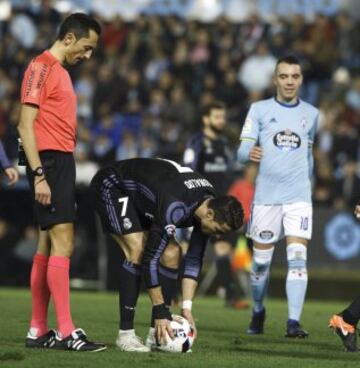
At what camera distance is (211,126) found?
617 inches

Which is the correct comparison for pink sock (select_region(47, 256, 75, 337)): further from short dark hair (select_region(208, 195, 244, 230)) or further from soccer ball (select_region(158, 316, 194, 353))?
short dark hair (select_region(208, 195, 244, 230))

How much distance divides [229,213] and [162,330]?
3.26ft

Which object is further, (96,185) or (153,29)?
(153,29)

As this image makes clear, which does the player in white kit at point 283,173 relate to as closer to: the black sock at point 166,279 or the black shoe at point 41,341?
the black sock at point 166,279

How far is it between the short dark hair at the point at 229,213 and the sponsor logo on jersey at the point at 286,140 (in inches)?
113

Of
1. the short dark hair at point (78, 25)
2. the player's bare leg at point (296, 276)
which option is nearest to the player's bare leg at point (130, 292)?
the short dark hair at point (78, 25)

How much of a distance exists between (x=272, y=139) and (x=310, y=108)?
0.51m

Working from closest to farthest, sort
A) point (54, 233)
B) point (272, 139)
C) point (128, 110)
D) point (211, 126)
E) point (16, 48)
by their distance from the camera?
point (54, 233) < point (272, 139) < point (211, 126) < point (128, 110) < point (16, 48)

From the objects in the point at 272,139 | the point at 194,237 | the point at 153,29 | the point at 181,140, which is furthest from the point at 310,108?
the point at 153,29

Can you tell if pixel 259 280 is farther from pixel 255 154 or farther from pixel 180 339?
pixel 180 339

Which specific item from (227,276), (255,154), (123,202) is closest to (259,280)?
(255,154)

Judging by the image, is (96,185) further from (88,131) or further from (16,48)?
(16,48)

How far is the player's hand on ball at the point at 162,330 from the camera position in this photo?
31.0ft

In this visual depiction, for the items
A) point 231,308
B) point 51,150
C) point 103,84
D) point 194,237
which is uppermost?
point 103,84
